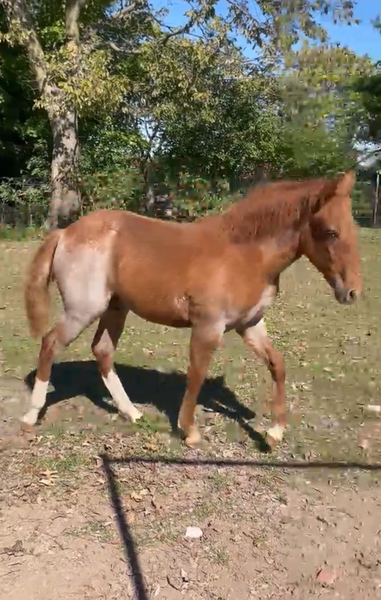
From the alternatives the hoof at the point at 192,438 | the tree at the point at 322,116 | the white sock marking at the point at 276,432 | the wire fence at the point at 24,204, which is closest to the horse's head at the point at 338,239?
the white sock marking at the point at 276,432

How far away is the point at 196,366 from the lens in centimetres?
406

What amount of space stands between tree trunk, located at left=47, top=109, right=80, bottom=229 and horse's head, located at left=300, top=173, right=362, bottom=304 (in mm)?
14127

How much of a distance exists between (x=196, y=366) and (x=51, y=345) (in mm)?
1150

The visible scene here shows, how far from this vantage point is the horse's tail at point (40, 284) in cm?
440

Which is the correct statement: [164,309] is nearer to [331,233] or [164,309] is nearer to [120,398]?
[120,398]

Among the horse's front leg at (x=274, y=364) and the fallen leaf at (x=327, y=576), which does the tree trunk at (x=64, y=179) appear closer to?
the horse's front leg at (x=274, y=364)

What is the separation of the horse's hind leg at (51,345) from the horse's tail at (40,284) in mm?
172

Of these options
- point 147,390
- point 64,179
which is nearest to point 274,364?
point 147,390

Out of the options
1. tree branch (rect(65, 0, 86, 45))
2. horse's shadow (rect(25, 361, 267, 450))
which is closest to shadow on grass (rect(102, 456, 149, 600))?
horse's shadow (rect(25, 361, 267, 450))

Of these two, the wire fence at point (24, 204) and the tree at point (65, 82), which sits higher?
the tree at point (65, 82)

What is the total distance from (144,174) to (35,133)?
13.9 feet

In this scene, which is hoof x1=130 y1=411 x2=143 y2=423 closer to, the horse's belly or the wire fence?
the horse's belly

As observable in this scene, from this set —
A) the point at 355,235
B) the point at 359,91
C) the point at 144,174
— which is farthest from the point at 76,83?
the point at 359,91

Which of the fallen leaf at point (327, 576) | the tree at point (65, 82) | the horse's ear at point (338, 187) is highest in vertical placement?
the tree at point (65, 82)
